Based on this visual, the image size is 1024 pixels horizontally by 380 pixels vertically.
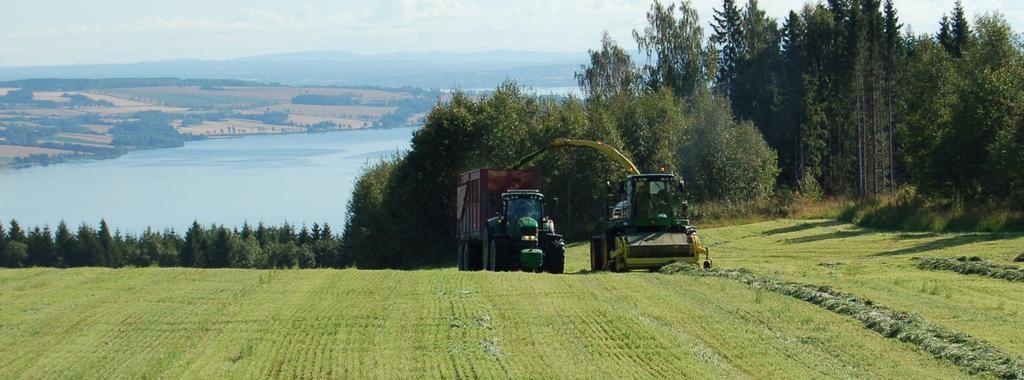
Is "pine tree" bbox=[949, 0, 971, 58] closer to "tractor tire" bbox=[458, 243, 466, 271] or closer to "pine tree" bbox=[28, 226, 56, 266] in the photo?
"tractor tire" bbox=[458, 243, 466, 271]

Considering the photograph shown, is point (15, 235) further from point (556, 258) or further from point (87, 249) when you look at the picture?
point (556, 258)

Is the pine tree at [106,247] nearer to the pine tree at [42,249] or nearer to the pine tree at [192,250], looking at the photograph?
the pine tree at [42,249]

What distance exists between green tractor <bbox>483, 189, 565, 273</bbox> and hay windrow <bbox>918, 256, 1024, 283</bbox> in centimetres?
748

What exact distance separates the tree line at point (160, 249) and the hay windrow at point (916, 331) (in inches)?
2544

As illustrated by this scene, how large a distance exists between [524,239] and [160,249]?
7066 cm

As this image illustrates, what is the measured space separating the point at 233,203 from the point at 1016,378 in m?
137

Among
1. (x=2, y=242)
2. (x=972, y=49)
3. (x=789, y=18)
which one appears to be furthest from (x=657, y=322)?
(x=2, y=242)

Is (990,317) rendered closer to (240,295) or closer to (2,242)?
(240,295)

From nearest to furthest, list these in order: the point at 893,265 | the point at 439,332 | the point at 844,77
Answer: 1. the point at 439,332
2. the point at 893,265
3. the point at 844,77

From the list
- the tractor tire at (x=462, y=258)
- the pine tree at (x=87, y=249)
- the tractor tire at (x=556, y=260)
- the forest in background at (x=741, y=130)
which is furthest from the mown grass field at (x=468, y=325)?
the pine tree at (x=87, y=249)

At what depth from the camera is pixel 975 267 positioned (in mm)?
22109

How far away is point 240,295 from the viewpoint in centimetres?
1892

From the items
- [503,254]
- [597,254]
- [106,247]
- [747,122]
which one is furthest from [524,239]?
[106,247]

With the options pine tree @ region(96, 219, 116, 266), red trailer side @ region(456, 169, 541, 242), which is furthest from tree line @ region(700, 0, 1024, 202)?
pine tree @ region(96, 219, 116, 266)
